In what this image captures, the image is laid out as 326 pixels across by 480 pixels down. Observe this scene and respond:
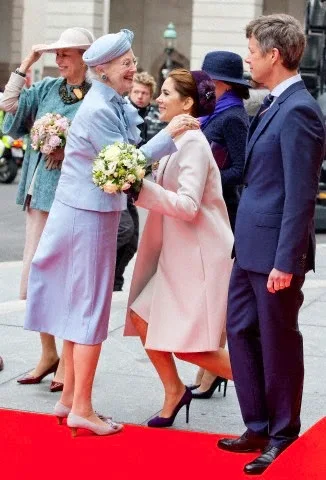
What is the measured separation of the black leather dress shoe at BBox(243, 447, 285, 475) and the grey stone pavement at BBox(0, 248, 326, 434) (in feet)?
2.46

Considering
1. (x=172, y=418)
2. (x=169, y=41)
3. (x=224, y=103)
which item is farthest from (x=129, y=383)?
(x=169, y=41)

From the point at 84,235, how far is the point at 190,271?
0.60 meters

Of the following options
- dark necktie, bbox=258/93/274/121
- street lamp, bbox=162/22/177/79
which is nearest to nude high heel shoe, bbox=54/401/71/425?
dark necktie, bbox=258/93/274/121

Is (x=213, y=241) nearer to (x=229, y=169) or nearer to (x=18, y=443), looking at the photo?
(x=229, y=169)

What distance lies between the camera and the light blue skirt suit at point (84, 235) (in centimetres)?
576

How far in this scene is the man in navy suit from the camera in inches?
205

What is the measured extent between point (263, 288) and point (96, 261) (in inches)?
34.0

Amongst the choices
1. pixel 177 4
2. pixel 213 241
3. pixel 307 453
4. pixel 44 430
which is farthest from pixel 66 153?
pixel 177 4

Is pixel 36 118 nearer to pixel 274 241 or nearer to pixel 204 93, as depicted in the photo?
pixel 204 93

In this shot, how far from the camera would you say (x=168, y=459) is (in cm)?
559

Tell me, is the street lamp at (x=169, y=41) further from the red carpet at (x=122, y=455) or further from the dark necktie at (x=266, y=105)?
the dark necktie at (x=266, y=105)

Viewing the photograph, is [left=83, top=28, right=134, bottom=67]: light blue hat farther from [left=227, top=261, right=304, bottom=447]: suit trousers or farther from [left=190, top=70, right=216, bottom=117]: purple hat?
[left=227, top=261, right=304, bottom=447]: suit trousers

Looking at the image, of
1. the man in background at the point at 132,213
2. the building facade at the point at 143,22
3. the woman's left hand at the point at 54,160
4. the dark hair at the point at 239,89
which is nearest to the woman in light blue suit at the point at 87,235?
the woman's left hand at the point at 54,160

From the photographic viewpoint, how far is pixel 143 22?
50.5 metres
